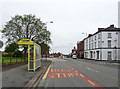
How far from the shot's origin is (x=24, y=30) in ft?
148

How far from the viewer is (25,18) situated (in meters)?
44.9

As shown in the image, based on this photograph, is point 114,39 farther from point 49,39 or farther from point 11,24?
point 11,24

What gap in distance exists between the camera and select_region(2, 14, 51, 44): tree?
146 feet

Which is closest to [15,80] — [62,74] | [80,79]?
[80,79]

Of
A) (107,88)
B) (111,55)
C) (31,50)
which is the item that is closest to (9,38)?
(31,50)

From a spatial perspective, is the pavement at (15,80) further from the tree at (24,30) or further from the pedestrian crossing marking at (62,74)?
the tree at (24,30)

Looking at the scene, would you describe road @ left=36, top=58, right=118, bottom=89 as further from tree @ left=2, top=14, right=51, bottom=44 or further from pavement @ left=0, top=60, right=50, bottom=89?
tree @ left=2, top=14, right=51, bottom=44

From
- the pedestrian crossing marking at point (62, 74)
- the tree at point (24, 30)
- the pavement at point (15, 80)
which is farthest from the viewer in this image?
the tree at point (24, 30)

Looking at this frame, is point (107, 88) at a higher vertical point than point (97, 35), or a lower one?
lower

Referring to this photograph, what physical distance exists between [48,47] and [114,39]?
24.6 m

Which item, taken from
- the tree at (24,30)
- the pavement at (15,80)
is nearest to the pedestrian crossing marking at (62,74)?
the pavement at (15,80)

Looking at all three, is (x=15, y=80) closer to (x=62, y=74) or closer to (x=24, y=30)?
(x=62, y=74)

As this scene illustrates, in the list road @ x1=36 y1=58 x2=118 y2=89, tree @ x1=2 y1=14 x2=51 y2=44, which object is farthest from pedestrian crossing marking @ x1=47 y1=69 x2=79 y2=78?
tree @ x1=2 y1=14 x2=51 y2=44

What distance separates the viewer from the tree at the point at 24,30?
44578mm
